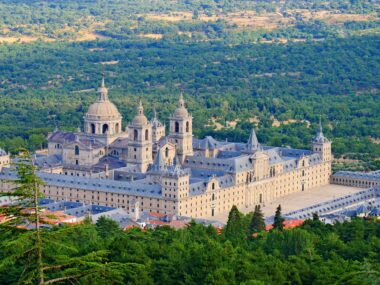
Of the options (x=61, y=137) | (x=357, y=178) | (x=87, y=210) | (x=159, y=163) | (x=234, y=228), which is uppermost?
(x=61, y=137)

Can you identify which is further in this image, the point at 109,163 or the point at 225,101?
the point at 225,101

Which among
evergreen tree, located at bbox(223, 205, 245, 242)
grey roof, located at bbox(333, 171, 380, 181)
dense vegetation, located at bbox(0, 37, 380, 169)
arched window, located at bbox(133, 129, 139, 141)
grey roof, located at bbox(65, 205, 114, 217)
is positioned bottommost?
dense vegetation, located at bbox(0, 37, 380, 169)

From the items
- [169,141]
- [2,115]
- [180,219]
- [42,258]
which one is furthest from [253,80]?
[42,258]

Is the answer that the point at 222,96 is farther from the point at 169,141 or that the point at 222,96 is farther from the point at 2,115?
the point at 169,141

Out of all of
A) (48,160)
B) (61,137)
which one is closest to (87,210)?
(48,160)

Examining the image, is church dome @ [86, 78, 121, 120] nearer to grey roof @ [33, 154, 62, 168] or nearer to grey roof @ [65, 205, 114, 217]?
grey roof @ [33, 154, 62, 168]

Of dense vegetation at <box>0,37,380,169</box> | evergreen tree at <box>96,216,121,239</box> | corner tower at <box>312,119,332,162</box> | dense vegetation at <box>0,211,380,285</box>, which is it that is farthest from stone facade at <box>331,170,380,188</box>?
evergreen tree at <box>96,216,121,239</box>

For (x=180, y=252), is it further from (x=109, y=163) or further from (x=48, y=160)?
(x=48, y=160)

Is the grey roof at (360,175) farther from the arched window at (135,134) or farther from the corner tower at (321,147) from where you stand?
the arched window at (135,134)
